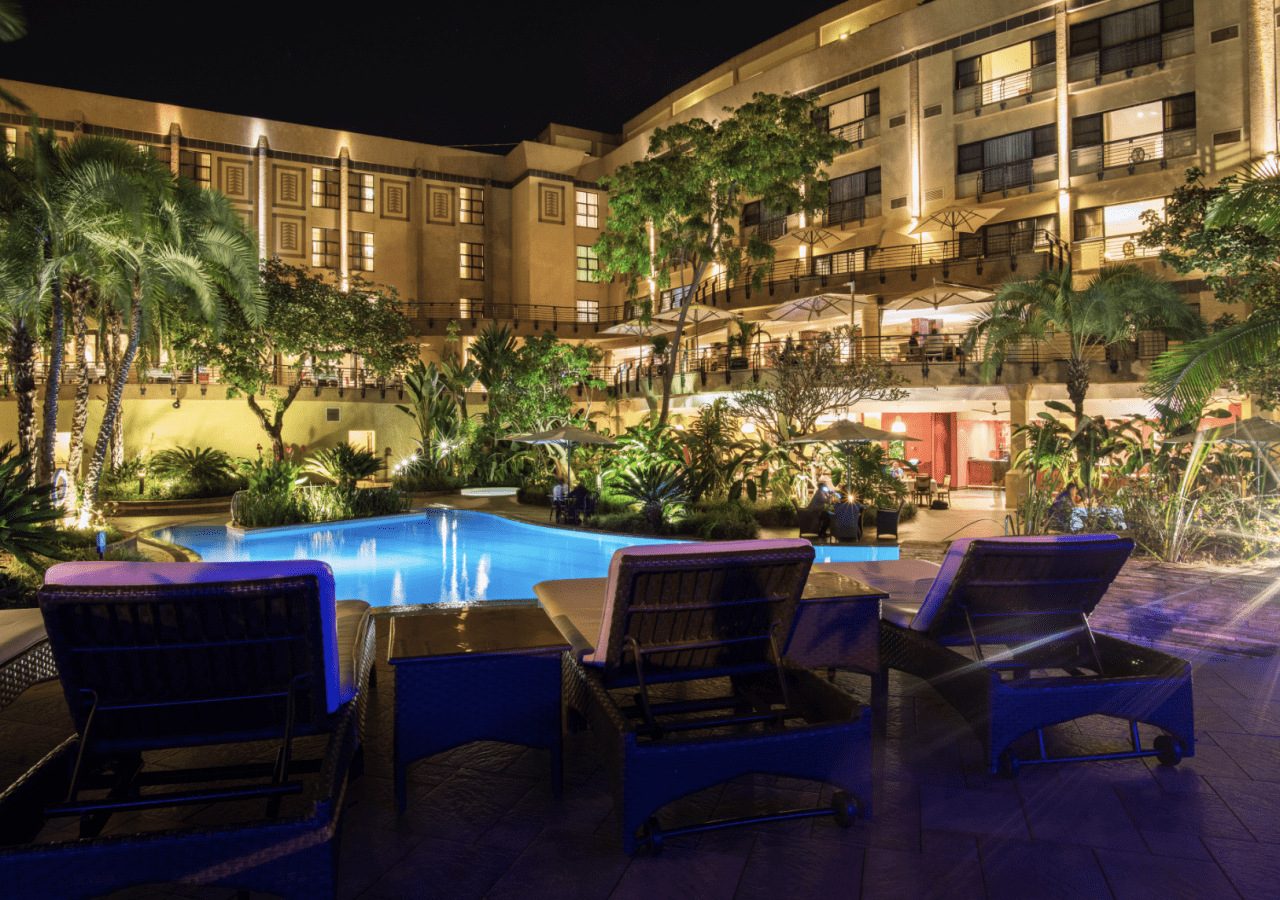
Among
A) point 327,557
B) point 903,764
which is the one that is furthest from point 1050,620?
point 327,557

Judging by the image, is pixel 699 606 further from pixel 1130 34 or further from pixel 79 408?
pixel 1130 34

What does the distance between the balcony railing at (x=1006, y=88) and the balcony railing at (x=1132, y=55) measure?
751 millimetres

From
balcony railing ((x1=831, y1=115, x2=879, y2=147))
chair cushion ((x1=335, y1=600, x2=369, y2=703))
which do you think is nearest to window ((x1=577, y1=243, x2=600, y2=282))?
balcony railing ((x1=831, y1=115, x2=879, y2=147))

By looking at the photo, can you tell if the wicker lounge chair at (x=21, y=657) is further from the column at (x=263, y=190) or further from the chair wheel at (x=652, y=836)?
the column at (x=263, y=190)

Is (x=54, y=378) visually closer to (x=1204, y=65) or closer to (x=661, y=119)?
(x=1204, y=65)

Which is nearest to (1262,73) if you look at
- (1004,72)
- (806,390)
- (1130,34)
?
(1130,34)

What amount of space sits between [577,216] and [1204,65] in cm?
2452

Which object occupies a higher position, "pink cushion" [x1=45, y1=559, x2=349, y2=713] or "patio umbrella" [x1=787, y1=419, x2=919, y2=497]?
"patio umbrella" [x1=787, y1=419, x2=919, y2=497]

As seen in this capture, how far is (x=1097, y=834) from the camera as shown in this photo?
2811 millimetres

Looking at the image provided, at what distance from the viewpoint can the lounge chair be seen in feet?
10.6

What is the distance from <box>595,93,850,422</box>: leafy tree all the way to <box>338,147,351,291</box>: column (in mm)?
20805

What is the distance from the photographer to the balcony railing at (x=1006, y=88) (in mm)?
24531

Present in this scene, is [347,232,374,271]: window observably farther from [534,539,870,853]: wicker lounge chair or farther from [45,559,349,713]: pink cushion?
[45,559,349,713]: pink cushion

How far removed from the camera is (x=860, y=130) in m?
28.3
